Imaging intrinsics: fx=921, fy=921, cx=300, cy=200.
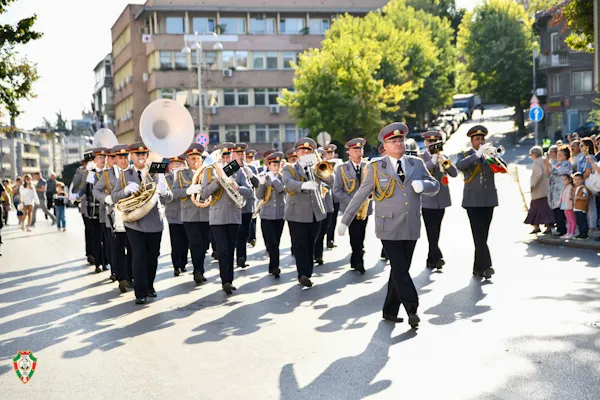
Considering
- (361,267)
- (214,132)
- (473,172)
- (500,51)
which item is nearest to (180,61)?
(214,132)

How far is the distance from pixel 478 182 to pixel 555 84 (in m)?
57.2

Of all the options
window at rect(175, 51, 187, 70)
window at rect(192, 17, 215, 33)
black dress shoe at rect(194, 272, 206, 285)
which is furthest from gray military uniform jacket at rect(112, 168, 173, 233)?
window at rect(192, 17, 215, 33)

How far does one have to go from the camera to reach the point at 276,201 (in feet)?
47.6

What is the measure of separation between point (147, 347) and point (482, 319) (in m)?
3.34

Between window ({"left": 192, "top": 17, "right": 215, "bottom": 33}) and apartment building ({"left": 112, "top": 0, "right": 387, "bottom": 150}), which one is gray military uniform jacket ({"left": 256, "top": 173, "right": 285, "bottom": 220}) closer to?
apartment building ({"left": 112, "top": 0, "right": 387, "bottom": 150})

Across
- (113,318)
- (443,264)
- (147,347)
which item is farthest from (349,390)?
(443,264)

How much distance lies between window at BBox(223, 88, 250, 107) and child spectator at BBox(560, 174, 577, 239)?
58.0m

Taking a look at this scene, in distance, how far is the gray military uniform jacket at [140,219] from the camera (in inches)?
465

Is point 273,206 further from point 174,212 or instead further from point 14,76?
point 14,76

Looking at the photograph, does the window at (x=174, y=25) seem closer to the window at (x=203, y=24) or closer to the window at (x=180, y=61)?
the window at (x=203, y=24)

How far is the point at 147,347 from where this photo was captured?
8.63 metres

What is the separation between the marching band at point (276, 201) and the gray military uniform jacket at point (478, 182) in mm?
14

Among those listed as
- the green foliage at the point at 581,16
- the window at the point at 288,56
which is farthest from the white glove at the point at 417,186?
the window at the point at 288,56

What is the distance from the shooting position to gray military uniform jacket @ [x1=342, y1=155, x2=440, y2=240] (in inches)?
365
